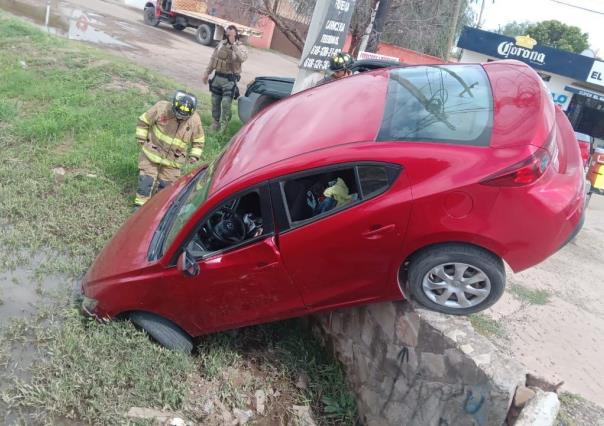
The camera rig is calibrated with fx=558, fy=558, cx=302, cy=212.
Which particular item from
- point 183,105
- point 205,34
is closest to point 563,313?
point 183,105

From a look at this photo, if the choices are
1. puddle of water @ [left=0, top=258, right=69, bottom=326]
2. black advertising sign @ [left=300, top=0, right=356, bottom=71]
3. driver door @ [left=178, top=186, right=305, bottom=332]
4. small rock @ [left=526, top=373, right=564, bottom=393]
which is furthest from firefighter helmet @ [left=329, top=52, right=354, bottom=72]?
small rock @ [left=526, top=373, right=564, bottom=393]

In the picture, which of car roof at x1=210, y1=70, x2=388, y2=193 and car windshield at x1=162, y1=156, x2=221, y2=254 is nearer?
car roof at x1=210, y1=70, x2=388, y2=193

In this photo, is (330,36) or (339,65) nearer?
(330,36)

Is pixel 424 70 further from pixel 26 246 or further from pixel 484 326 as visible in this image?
pixel 26 246

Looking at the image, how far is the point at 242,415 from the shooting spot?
3670 mm

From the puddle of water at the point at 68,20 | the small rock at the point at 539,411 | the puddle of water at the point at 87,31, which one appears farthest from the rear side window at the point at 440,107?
the puddle of water at the point at 87,31

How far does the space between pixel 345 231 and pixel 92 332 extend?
1974 millimetres

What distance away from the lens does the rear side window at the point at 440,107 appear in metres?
3.04

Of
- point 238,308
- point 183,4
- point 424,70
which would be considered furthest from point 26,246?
point 183,4

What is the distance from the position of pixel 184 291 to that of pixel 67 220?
2.36 metres

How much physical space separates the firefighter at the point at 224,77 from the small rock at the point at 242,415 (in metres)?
5.65

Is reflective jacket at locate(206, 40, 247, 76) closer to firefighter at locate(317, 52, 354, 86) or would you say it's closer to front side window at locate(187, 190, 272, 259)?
firefighter at locate(317, 52, 354, 86)

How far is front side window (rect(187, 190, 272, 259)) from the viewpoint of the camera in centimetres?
355

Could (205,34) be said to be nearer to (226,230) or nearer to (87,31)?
(87,31)
